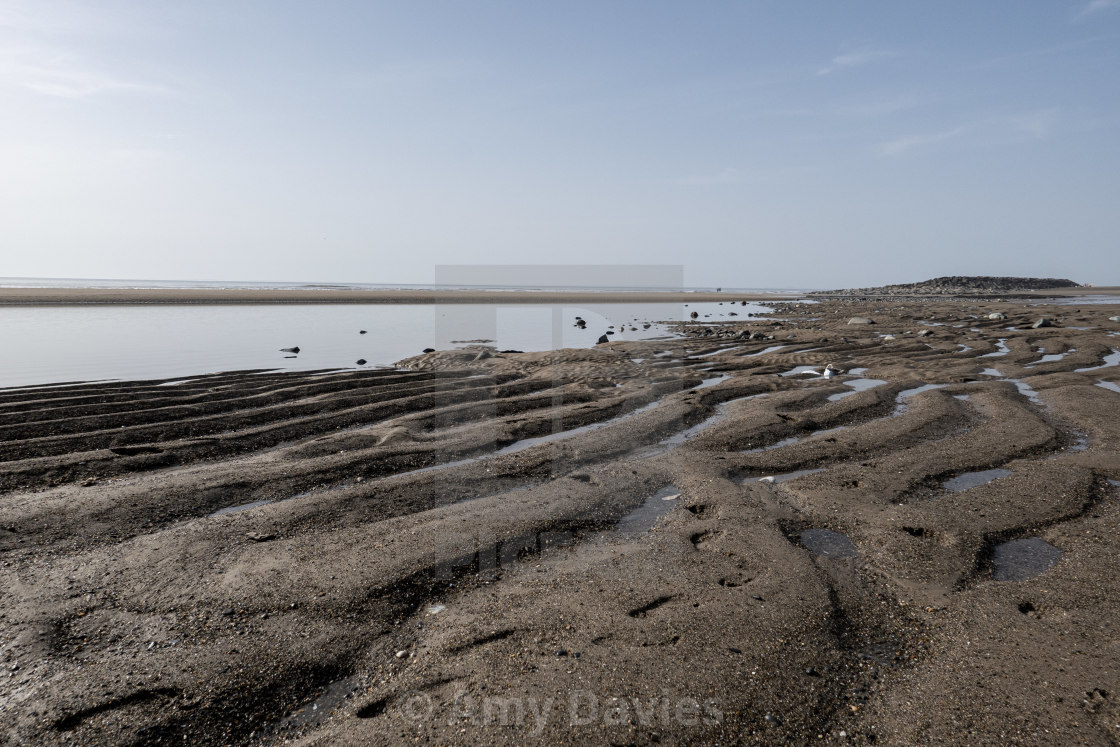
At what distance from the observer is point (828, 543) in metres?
5.55

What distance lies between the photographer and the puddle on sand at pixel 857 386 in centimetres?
1190

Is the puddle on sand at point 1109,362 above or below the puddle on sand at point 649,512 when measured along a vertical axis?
above

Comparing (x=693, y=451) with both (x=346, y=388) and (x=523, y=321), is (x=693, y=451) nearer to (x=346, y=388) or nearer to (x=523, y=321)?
(x=346, y=388)

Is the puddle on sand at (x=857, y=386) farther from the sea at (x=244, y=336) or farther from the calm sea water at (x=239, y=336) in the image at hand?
the calm sea water at (x=239, y=336)

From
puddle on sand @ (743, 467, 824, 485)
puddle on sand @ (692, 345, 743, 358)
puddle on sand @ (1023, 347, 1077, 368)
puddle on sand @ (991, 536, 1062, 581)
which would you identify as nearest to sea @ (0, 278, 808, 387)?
puddle on sand @ (692, 345, 743, 358)

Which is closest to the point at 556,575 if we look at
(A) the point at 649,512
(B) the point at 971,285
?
(A) the point at 649,512

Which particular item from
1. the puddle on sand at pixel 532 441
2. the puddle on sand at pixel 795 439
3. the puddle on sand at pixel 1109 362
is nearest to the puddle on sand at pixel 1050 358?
the puddle on sand at pixel 1109 362

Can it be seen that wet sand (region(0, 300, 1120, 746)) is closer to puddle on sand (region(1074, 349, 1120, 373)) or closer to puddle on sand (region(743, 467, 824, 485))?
puddle on sand (region(743, 467, 824, 485))

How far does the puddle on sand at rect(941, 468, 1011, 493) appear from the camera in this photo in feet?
22.8

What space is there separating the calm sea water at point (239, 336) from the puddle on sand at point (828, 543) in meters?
13.0

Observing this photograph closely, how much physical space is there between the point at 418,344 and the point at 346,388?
9286mm

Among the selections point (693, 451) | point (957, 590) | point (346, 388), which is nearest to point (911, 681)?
point (957, 590)

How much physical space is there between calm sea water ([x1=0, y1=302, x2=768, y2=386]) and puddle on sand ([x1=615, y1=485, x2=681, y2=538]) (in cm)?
1132

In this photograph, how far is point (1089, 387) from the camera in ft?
40.1
